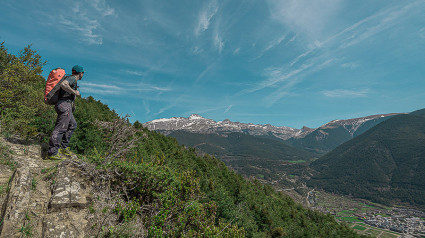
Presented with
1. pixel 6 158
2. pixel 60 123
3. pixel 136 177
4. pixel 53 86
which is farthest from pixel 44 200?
pixel 53 86

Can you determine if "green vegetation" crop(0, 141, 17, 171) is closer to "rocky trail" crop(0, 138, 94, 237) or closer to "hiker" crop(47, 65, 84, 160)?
"rocky trail" crop(0, 138, 94, 237)

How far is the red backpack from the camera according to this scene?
5816mm

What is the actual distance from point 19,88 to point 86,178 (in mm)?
10791

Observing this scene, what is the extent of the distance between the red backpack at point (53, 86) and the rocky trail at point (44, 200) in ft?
7.06

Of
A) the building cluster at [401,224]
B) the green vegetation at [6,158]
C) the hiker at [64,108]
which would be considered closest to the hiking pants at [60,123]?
the hiker at [64,108]

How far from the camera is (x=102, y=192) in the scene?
5285mm

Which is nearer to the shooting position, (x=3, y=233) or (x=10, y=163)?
(x=3, y=233)

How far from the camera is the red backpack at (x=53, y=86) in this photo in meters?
5.82

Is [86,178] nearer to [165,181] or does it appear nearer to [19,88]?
[165,181]

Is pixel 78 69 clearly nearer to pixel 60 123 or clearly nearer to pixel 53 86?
pixel 53 86

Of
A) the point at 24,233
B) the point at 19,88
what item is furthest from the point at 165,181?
the point at 19,88

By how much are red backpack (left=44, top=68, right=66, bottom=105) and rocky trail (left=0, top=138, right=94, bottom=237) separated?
84.7 inches

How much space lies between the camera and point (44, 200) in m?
4.29

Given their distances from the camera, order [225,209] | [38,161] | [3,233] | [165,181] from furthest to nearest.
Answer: [225,209]
[165,181]
[38,161]
[3,233]
